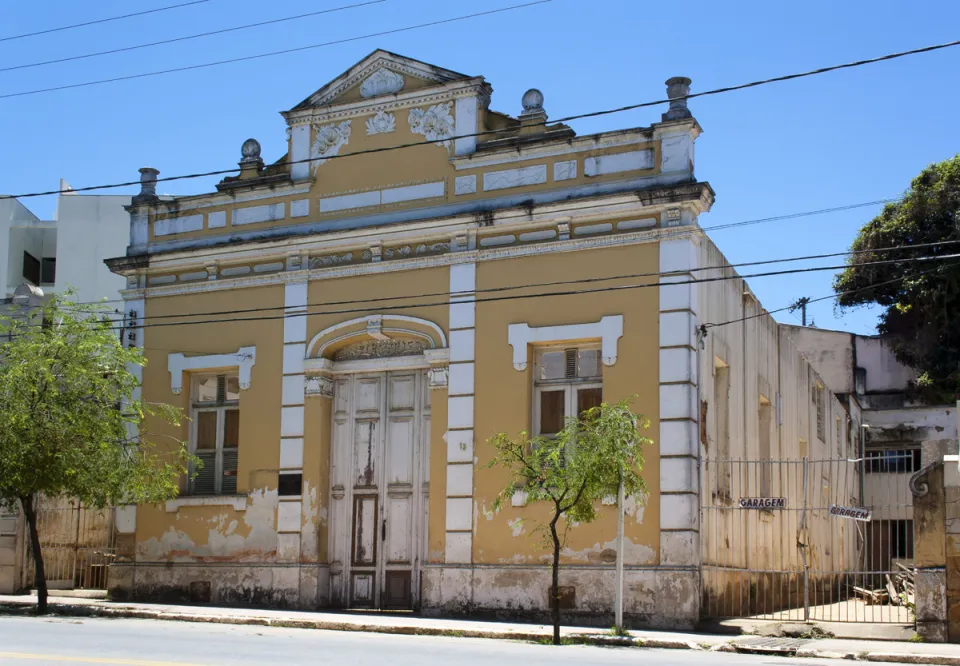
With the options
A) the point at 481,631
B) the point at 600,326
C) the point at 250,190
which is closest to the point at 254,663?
the point at 481,631

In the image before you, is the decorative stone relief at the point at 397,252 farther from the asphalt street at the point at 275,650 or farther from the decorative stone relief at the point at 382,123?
the asphalt street at the point at 275,650

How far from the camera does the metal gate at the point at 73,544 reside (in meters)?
21.6

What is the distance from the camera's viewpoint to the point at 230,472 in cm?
2031

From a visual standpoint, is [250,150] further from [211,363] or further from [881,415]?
[881,415]

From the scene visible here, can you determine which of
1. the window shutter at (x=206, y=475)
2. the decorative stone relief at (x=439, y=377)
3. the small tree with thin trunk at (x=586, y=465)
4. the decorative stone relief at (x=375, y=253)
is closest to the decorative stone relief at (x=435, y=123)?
the decorative stone relief at (x=375, y=253)

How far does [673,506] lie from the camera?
16406 mm

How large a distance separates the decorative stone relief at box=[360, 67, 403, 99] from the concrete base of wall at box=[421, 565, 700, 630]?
25.5 ft

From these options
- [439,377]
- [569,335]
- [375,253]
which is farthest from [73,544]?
[569,335]

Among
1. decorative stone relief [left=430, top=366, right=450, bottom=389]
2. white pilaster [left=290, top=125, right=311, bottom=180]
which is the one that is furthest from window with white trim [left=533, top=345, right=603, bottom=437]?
white pilaster [left=290, top=125, right=311, bottom=180]

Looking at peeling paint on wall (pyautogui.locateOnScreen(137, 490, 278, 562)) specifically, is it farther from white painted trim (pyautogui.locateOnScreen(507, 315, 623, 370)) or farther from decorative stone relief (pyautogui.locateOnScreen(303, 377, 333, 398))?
white painted trim (pyautogui.locateOnScreen(507, 315, 623, 370))

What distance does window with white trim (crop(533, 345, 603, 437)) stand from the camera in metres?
17.7

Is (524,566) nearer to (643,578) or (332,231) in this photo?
(643,578)

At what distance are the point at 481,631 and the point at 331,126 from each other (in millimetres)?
9147

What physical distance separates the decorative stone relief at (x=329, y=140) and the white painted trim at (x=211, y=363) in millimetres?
3388
